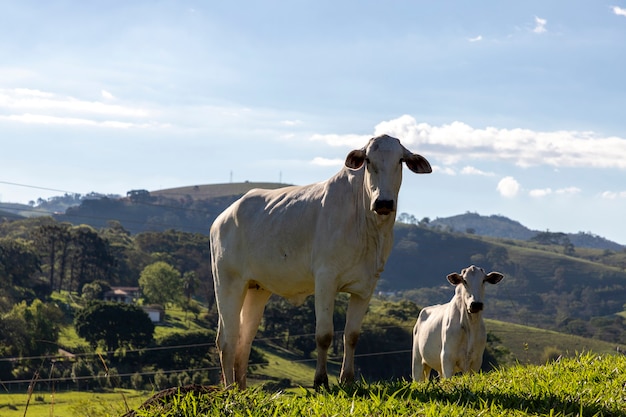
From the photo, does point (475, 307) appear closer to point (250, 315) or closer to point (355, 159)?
point (250, 315)

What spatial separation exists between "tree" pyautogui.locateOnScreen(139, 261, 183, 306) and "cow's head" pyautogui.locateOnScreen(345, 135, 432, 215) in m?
108

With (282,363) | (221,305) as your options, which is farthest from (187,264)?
(221,305)

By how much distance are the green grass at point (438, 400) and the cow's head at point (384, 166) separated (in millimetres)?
1918

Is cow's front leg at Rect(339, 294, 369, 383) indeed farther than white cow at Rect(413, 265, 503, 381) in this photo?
No

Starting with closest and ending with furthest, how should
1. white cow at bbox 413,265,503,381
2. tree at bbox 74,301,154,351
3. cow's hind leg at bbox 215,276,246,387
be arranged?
cow's hind leg at bbox 215,276,246,387, white cow at bbox 413,265,503,381, tree at bbox 74,301,154,351

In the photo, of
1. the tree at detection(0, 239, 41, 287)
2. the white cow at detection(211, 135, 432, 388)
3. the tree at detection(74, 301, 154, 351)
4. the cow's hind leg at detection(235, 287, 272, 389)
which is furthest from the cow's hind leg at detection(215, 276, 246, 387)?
the tree at detection(0, 239, 41, 287)

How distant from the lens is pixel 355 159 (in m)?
10.3

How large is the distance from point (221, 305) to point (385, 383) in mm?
2955

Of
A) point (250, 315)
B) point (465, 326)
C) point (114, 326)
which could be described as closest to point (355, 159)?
point (250, 315)

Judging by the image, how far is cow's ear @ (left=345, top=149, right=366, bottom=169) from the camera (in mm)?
10203

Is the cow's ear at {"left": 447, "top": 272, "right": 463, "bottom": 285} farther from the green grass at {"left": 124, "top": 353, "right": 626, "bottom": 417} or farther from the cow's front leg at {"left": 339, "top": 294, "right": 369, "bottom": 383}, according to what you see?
the green grass at {"left": 124, "top": 353, "right": 626, "bottom": 417}

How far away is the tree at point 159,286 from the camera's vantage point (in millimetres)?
115750

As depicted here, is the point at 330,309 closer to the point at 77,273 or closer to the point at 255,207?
the point at 255,207

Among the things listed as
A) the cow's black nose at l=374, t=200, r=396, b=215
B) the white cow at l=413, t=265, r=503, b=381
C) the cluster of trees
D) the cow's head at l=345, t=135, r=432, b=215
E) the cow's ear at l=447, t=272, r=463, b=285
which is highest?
the cow's head at l=345, t=135, r=432, b=215
